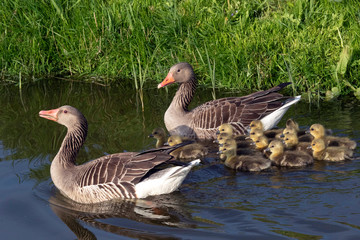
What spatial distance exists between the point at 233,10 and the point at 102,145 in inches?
180

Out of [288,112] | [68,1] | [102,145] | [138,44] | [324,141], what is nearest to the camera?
[324,141]

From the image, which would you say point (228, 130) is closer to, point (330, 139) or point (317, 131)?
point (317, 131)

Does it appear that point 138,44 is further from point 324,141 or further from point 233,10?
point 324,141

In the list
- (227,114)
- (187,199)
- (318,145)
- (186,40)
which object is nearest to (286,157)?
(318,145)

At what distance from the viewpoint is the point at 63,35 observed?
12773 mm

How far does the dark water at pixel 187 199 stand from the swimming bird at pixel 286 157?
12 centimetres

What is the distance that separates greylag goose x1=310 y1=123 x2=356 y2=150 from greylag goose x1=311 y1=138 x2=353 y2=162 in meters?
0.19

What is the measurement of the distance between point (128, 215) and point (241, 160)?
1.95 meters

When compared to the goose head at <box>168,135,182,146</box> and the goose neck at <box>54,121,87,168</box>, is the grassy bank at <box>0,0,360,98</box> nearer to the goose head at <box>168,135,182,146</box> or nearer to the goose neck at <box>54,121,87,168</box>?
the goose head at <box>168,135,182,146</box>

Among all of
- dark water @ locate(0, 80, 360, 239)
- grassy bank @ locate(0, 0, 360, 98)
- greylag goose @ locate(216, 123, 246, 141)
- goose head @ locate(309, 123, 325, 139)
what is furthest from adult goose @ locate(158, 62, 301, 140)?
grassy bank @ locate(0, 0, 360, 98)

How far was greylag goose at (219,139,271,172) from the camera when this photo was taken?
8.54 meters

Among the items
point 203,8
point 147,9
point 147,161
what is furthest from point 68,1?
point 147,161

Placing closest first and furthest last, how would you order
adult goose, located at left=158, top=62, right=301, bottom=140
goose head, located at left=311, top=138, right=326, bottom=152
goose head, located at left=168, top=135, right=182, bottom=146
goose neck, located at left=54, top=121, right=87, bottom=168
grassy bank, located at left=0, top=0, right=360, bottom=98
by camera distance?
1. goose neck, located at left=54, top=121, right=87, bottom=168
2. goose head, located at left=311, top=138, right=326, bottom=152
3. goose head, located at left=168, top=135, right=182, bottom=146
4. adult goose, located at left=158, top=62, right=301, bottom=140
5. grassy bank, located at left=0, top=0, right=360, bottom=98

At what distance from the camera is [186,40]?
12.3 metres
